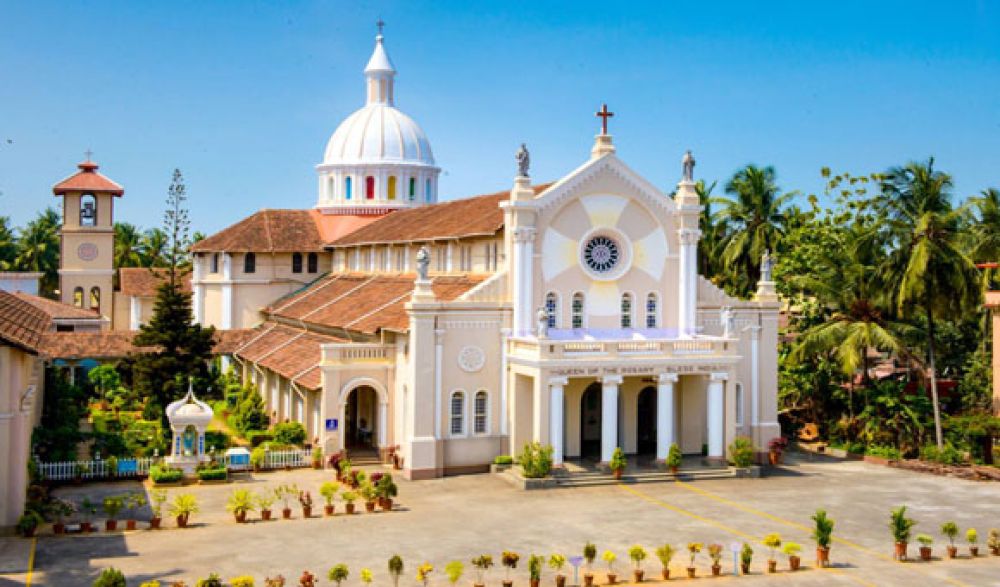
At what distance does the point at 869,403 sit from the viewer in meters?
42.6

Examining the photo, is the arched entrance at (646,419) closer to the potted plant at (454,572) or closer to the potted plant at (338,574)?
the potted plant at (454,572)

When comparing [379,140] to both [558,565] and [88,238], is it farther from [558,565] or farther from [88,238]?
[558,565]

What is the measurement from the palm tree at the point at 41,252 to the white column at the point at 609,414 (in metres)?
61.1

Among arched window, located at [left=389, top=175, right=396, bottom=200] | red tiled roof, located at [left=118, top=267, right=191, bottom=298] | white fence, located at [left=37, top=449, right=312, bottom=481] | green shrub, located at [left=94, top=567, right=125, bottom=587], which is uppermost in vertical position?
arched window, located at [left=389, top=175, right=396, bottom=200]

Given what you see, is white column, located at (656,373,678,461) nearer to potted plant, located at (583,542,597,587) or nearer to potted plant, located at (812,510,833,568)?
potted plant, located at (812,510,833,568)

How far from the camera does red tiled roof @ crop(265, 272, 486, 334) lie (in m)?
39.5

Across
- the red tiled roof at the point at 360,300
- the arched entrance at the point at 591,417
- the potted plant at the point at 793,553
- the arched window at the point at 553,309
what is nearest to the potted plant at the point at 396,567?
the potted plant at the point at 793,553

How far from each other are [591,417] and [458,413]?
592cm

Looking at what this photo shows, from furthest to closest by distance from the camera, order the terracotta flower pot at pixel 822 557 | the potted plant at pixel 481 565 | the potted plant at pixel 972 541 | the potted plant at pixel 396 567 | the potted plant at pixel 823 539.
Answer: the potted plant at pixel 972 541
the terracotta flower pot at pixel 822 557
the potted plant at pixel 823 539
the potted plant at pixel 481 565
the potted plant at pixel 396 567

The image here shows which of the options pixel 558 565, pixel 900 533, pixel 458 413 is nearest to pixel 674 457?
pixel 458 413

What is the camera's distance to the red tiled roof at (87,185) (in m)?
65.4

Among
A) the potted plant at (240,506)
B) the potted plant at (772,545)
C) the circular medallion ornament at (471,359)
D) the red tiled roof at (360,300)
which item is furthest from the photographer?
the red tiled roof at (360,300)

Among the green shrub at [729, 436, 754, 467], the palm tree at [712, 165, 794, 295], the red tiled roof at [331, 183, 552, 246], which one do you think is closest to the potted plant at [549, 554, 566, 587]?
the green shrub at [729, 436, 754, 467]

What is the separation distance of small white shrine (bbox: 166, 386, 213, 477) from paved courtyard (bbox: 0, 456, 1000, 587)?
209cm
